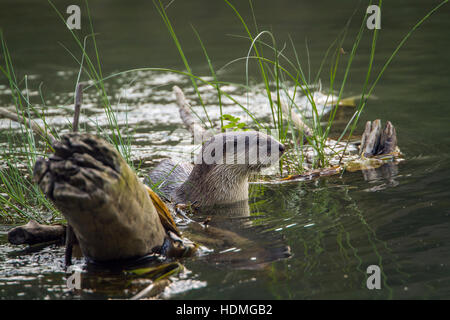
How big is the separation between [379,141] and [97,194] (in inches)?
123

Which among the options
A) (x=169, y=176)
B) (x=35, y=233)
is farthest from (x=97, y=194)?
(x=169, y=176)

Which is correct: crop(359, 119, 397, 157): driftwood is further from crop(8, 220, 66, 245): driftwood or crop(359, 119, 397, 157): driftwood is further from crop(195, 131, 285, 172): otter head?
A: crop(8, 220, 66, 245): driftwood

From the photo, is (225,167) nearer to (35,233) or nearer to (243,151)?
(243,151)

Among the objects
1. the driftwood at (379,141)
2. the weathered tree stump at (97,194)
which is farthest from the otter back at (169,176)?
the driftwood at (379,141)

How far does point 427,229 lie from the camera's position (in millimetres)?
3301

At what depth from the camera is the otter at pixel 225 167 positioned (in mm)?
4027

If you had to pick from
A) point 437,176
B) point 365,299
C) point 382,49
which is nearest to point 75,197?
point 365,299

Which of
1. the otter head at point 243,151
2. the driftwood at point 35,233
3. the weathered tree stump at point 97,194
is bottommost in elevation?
the driftwood at point 35,233

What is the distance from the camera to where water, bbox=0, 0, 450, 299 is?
109 inches

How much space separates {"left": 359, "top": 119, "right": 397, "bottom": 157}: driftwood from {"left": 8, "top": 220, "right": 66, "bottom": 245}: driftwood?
268cm

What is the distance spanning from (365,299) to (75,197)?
1.29 meters

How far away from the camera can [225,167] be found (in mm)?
4191

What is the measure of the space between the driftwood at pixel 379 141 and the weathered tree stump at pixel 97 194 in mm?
2683

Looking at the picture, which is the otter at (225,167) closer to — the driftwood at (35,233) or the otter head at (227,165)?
the otter head at (227,165)
